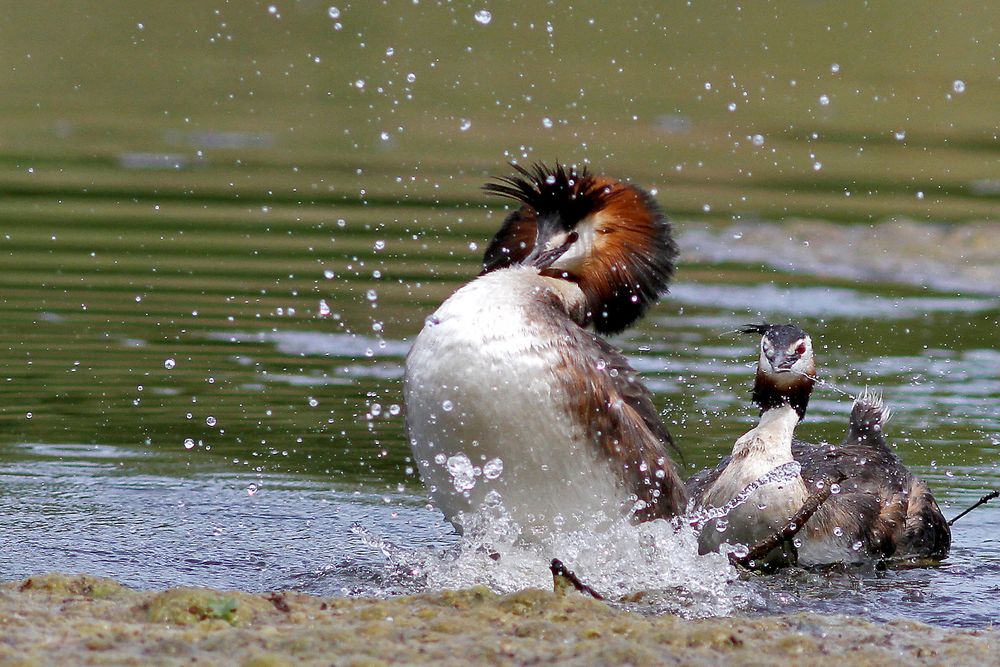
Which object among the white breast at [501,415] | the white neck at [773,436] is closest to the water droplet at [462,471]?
the white breast at [501,415]

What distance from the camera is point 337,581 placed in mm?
7418

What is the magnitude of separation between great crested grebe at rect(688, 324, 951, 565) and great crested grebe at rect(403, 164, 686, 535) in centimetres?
66

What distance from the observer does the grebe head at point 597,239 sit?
789 centimetres

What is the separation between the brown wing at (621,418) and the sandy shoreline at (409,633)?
0.92 meters

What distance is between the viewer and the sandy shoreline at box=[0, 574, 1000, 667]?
5.43 metres

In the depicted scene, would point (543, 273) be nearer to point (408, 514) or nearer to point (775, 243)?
point (408, 514)

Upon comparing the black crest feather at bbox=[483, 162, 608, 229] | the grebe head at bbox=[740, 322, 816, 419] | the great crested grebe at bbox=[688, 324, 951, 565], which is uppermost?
the black crest feather at bbox=[483, 162, 608, 229]

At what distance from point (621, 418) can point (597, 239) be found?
3.21 ft

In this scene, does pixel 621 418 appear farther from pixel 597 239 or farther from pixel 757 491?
pixel 757 491

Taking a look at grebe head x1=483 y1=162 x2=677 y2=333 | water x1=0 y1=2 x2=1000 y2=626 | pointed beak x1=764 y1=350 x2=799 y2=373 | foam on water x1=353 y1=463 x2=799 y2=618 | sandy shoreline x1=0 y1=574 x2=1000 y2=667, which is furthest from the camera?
pointed beak x1=764 y1=350 x2=799 y2=373

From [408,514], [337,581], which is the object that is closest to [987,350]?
[408,514]

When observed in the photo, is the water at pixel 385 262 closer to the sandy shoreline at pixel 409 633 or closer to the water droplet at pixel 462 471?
the water droplet at pixel 462 471

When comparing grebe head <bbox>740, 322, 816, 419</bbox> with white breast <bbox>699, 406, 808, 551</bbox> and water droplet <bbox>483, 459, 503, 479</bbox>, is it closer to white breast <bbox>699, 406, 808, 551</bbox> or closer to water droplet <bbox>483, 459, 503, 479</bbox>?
white breast <bbox>699, 406, 808, 551</bbox>

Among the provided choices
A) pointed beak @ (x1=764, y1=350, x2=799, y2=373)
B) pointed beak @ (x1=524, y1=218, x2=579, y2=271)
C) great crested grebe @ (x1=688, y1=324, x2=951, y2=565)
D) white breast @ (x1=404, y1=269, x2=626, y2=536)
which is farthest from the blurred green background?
white breast @ (x1=404, y1=269, x2=626, y2=536)
